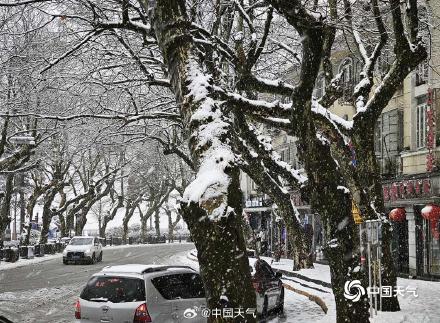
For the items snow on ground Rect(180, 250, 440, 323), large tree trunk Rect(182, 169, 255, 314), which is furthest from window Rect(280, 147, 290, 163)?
large tree trunk Rect(182, 169, 255, 314)

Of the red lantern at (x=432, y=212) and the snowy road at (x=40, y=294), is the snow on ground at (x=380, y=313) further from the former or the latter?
the snowy road at (x=40, y=294)

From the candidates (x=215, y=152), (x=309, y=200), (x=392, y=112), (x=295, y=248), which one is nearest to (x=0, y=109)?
(x=295, y=248)

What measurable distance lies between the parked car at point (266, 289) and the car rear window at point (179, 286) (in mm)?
2811

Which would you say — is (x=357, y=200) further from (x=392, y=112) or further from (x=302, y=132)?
(x=392, y=112)

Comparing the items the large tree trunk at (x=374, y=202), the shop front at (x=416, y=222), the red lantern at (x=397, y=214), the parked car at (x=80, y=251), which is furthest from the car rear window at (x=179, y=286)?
the parked car at (x=80, y=251)

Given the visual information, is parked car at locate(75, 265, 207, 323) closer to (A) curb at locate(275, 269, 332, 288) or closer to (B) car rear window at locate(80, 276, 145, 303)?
(B) car rear window at locate(80, 276, 145, 303)

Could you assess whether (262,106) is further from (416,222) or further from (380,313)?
(416,222)

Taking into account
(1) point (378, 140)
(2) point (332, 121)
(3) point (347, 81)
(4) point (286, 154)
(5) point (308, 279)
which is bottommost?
(5) point (308, 279)

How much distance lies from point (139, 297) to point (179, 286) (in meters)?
0.95

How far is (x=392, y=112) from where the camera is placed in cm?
2572

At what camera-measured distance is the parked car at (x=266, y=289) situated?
41.4 ft

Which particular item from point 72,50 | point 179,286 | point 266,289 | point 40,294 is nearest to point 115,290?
point 179,286

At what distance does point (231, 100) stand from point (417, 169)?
14119 mm

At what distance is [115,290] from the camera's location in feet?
29.7
